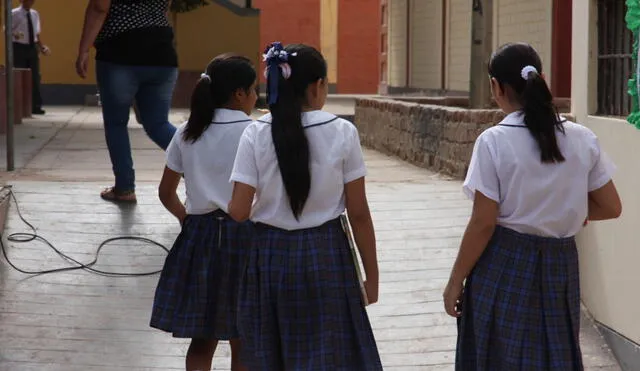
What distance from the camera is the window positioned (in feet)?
21.3

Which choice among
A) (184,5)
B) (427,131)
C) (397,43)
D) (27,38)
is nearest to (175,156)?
(427,131)

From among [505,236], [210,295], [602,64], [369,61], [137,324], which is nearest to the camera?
[505,236]

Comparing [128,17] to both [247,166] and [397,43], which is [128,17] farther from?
[397,43]

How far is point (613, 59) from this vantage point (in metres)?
6.65

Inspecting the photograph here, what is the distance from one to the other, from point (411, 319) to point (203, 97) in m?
2.05

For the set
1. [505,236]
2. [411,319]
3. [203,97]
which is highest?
[203,97]

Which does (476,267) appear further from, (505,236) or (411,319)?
(411,319)

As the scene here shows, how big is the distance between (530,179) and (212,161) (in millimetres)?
1389

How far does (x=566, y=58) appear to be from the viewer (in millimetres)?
14828

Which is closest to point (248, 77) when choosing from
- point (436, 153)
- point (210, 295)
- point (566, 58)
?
point (210, 295)

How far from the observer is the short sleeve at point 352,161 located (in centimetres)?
409

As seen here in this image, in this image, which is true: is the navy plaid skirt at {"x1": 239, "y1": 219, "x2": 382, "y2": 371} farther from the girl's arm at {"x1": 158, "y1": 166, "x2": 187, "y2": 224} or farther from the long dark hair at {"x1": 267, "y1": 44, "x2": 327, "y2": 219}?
the girl's arm at {"x1": 158, "y1": 166, "x2": 187, "y2": 224}

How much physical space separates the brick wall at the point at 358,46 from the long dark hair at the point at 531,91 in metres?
25.4

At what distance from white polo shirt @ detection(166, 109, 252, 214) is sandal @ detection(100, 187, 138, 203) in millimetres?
2681
